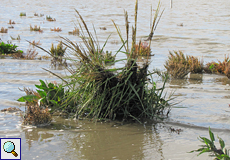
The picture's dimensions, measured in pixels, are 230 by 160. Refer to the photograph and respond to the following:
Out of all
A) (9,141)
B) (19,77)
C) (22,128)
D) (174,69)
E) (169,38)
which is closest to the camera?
(9,141)

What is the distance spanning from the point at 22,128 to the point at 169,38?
45.2 ft

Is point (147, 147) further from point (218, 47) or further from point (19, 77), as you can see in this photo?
point (218, 47)

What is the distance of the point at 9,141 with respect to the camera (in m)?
3.16

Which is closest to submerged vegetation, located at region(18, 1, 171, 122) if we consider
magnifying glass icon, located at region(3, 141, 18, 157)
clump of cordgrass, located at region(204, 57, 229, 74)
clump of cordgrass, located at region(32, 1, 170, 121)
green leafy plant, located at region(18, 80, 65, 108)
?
clump of cordgrass, located at region(32, 1, 170, 121)

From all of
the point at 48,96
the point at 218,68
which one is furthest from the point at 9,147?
the point at 218,68

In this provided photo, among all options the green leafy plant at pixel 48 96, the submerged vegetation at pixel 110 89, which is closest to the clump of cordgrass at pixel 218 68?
the submerged vegetation at pixel 110 89

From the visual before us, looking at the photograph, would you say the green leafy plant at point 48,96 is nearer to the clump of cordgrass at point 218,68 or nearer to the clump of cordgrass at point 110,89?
the clump of cordgrass at point 110,89

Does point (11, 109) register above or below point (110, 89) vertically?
below

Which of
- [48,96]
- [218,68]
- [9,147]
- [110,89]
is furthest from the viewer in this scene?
[218,68]

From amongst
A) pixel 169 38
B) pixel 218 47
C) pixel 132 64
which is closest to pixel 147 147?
pixel 132 64

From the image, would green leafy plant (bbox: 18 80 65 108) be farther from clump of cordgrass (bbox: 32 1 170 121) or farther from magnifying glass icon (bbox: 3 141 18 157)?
magnifying glass icon (bbox: 3 141 18 157)

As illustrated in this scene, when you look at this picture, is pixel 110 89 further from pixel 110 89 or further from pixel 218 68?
pixel 218 68

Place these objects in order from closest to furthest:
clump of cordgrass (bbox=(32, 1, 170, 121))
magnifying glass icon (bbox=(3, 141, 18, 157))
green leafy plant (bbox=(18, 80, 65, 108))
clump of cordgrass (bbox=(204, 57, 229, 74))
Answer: magnifying glass icon (bbox=(3, 141, 18, 157)) → clump of cordgrass (bbox=(32, 1, 170, 121)) → green leafy plant (bbox=(18, 80, 65, 108)) → clump of cordgrass (bbox=(204, 57, 229, 74))

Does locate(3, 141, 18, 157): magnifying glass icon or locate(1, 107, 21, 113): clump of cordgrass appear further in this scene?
locate(1, 107, 21, 113): clump of cordgrass
